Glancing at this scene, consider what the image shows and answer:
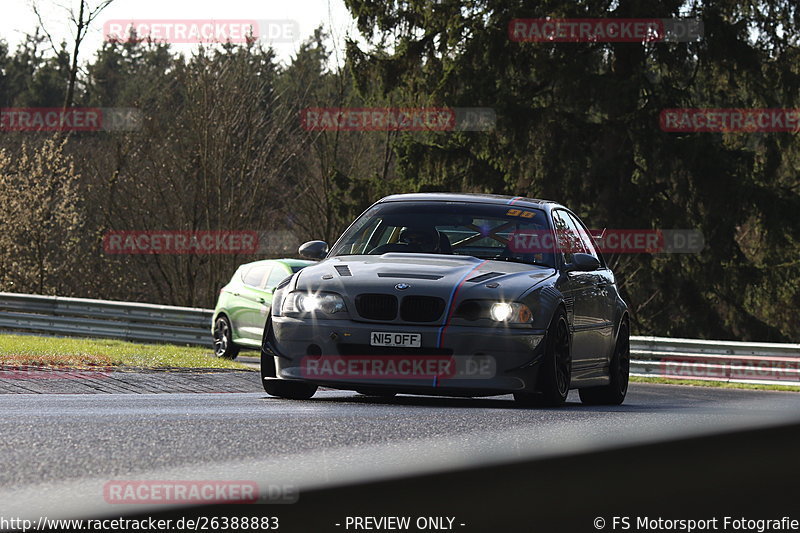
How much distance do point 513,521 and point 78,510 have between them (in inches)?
61.5

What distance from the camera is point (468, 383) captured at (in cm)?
986

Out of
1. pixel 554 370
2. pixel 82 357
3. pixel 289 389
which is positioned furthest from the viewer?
pixel 82 357

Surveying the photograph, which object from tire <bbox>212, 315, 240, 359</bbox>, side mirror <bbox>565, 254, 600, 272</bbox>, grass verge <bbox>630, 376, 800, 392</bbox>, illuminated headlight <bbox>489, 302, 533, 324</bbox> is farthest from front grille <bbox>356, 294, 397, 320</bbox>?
grass verge <bbox>630, 376, 800, 392</bbox>

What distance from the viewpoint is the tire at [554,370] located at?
10.2 m

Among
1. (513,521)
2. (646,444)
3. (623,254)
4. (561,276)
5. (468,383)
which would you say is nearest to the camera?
(513,521)

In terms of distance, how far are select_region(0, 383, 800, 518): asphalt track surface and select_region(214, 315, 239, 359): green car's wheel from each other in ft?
36.3

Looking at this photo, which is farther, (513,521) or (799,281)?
(799,281)

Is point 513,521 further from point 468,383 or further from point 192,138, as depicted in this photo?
point 192,138

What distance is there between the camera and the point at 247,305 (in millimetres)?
21969

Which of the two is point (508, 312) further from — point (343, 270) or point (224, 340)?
point (224, 340)

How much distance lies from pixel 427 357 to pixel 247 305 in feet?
40.9

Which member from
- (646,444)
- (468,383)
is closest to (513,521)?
(646,444)

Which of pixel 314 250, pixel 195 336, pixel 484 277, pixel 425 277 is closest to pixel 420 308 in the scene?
pixel 425 277

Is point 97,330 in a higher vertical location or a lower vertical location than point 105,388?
lower
